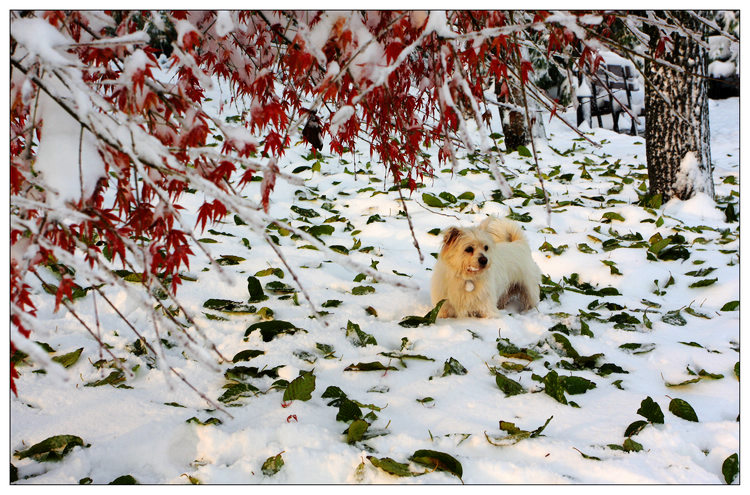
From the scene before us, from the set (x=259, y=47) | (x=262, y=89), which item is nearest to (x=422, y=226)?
(x=259, y=47)

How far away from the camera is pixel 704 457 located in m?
1.93

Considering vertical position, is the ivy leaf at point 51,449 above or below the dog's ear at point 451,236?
below

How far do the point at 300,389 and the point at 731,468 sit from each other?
5.10ft

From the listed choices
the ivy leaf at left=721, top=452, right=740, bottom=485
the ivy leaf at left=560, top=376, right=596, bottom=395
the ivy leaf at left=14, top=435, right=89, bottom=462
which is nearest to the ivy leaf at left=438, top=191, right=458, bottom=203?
the ivy leaf at left=560, top=376, right=596, bottom=395

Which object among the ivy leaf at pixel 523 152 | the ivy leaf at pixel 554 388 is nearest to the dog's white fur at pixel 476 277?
the ivy leaf at pixel 554 388

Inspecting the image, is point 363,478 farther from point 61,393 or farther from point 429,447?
point 61,393

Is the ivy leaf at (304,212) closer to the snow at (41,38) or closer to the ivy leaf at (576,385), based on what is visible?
the ivy leaf at (576,385)

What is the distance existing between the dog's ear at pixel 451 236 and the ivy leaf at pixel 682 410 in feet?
5.68

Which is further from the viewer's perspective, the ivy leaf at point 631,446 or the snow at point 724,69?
the snow at point 724,69

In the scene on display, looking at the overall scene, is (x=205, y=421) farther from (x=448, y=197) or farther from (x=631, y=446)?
(x=448, y=197)

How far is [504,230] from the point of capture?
4.34 metres

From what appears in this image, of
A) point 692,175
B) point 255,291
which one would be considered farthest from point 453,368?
point 692,175

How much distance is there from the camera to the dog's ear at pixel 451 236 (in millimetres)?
A: 3678

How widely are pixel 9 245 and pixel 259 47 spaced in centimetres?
134
